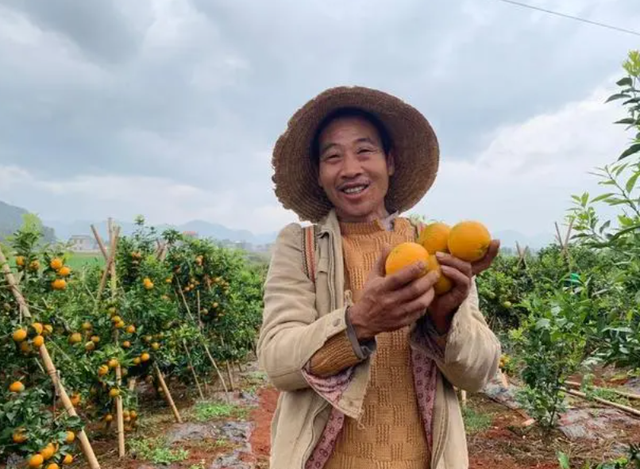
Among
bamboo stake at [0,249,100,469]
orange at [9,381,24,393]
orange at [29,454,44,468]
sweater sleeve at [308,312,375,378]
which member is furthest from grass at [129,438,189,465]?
sweater sleeve at [308,312,375,378]

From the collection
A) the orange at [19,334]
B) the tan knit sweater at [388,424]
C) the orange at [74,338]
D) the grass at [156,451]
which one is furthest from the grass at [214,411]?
the tan knit sweater at [388,424]

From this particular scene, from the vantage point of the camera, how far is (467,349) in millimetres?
1076

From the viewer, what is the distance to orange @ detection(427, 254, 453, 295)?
97cm

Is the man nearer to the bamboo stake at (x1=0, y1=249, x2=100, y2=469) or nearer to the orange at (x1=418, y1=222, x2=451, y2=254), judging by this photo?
the orange at (x1=418, y1=222, x2=451, y2=254)

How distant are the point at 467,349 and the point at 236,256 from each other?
21.5 ft

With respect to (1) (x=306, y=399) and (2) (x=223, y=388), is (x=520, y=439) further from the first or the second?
(1) (x=306, y=399)

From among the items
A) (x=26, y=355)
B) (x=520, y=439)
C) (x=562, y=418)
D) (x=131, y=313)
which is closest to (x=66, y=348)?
(x=26, y=355)

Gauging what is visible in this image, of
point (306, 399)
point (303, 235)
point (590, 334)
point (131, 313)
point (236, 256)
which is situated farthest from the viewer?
point (236, 256)

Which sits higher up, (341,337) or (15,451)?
(341,337)

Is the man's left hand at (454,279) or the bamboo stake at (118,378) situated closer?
the man's left hand at (454,279)

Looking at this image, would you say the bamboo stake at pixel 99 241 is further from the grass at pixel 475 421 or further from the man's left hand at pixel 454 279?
the man's left hand at pixel 454 279

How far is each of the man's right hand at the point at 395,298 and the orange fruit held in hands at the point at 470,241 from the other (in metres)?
0.10

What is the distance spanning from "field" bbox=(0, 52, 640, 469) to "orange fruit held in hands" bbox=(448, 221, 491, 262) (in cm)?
71

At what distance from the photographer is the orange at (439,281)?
97cm
